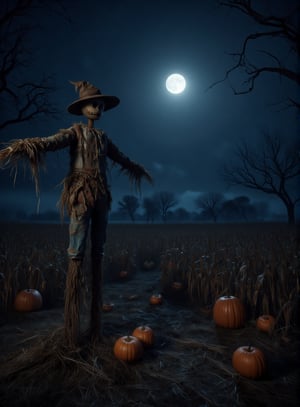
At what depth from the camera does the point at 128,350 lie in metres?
3.09

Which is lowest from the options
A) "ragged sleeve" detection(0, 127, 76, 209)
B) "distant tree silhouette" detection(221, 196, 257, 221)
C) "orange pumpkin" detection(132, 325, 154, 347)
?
"orange pumpkin" detection(132, 325, 154, 347)

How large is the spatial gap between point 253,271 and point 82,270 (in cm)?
407

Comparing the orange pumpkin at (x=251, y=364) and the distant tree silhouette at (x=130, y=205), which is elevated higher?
the distant tree silhouette at (x=130, y=205)

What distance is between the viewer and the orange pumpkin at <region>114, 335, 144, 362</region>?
3086 mm

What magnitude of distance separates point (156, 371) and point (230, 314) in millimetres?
1847

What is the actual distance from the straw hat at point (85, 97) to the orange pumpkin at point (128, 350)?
10.6ft

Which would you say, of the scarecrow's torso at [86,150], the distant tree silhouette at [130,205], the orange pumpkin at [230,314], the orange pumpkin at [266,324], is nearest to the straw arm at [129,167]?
the scarecrow's torso at [86,150]

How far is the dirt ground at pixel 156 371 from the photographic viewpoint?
248 cm

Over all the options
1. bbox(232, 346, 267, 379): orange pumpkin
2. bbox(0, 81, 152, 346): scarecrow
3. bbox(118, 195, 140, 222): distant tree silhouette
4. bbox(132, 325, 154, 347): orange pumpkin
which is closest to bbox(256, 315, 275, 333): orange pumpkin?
bbox(232, 346, 267, 379): orange pumpkin

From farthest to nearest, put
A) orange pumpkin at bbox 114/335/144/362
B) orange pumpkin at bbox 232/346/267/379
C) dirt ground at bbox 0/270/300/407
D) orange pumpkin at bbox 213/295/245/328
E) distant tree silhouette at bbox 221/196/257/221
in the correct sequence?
distant tree silhouette at bbox 221/196/257/221 < orange pumpkin at bbox 213/295/245/328 < orange pumpkin at bbox 114/335/144/362 < orange pumpkin at bbox 232/346/267/379 < dirt ground at bbox 0/270/300/407

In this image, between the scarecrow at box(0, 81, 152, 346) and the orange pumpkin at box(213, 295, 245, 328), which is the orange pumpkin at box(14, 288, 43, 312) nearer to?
the scarecrow at box(0, 81, 152, 346)

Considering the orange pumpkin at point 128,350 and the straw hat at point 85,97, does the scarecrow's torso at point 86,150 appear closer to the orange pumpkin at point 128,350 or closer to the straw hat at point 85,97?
the straw hat at point 85,97

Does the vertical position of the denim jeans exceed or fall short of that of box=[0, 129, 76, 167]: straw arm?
it falls short

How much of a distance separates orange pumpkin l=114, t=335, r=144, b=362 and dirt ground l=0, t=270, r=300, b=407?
0.08 m
